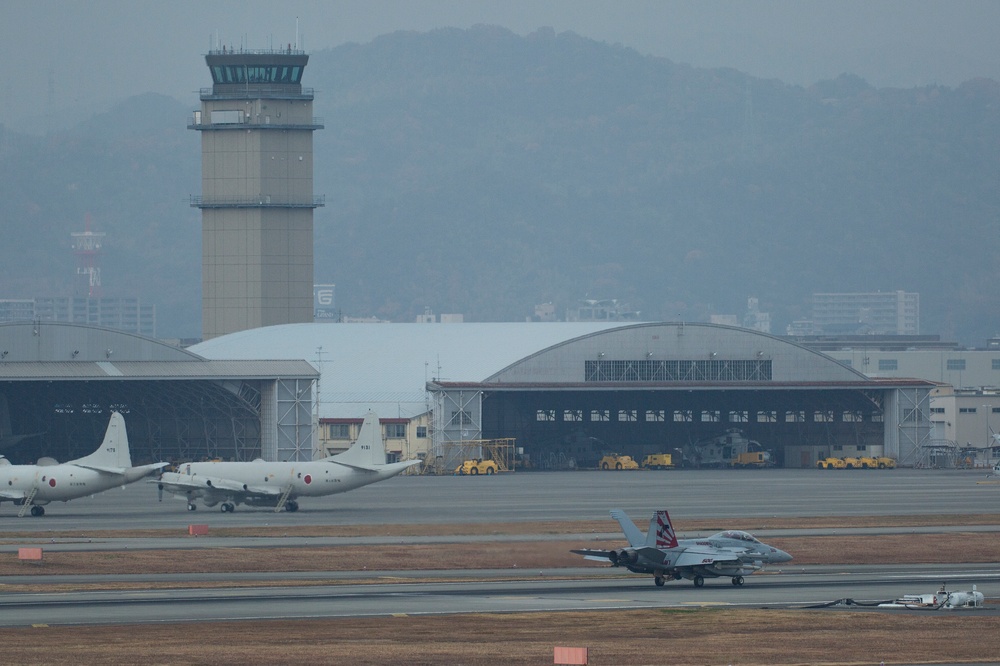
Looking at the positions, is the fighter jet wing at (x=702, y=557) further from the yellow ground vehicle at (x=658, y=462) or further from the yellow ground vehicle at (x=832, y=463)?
the yellow ground vehicle at (x=832, y=463)

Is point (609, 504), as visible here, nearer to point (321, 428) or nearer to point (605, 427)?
point (321, 428)

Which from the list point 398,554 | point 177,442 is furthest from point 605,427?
point 398,554

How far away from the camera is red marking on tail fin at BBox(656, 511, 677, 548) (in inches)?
2153

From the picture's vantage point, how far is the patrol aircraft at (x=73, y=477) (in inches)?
3322

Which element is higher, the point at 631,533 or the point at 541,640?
the point at 631,533

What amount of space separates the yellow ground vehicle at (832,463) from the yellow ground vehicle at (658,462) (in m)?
13.3

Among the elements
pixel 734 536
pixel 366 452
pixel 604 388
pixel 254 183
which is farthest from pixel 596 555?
pixel 254 183

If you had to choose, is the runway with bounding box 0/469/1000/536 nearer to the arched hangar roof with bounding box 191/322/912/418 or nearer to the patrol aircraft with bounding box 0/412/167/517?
the patrol aircraft with bounding box 0/412/167/517

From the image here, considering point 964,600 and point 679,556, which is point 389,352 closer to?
point 679,556

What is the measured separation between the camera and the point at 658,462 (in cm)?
14438

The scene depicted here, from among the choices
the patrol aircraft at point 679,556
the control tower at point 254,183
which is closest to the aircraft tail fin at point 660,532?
the patrol aircraft at point 679,556

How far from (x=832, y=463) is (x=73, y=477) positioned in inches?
3021

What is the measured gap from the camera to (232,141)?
181m

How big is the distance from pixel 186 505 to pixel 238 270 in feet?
299
